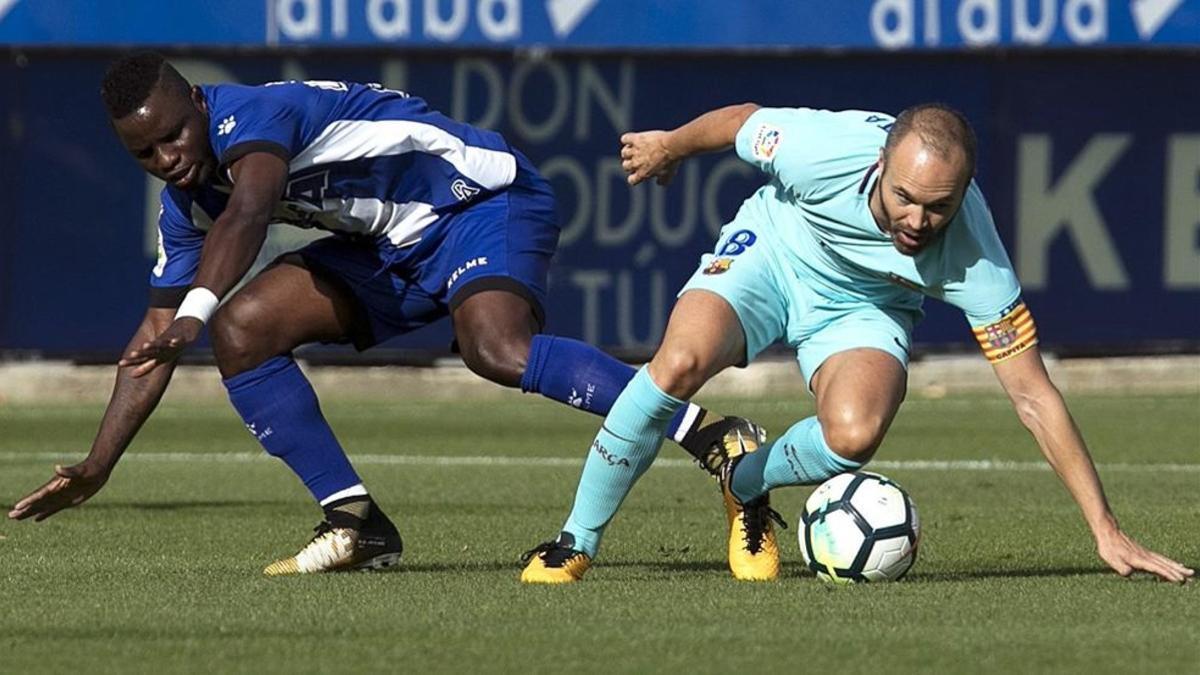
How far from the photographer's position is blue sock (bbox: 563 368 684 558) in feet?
23.3

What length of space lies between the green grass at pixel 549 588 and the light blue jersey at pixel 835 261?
71cm

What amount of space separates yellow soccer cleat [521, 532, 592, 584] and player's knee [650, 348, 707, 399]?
0.53 meters

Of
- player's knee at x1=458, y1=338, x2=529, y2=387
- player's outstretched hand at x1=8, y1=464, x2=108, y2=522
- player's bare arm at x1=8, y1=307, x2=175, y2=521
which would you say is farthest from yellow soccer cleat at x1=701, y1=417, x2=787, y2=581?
player's outstretched hand at x1=8, y1=464, x2=108, y2=522

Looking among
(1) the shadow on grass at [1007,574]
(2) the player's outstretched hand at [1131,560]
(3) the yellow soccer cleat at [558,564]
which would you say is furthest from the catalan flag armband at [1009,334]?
(3) the yellow soccer cleat at [558,564]

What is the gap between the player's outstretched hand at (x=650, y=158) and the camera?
287 inches

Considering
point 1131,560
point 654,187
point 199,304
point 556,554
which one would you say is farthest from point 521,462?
point 1131,560

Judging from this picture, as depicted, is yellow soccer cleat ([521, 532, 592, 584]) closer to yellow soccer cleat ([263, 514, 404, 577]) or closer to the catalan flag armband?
yellow soccer cleat ([263, 514, 404, 577])

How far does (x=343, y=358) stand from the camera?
1560 centimetres

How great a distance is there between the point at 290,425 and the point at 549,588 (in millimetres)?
1082

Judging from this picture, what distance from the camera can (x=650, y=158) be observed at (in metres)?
7.30

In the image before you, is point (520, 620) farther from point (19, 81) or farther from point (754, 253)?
point (19, 81)

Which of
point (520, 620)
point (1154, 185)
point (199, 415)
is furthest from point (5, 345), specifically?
point (520, 620)

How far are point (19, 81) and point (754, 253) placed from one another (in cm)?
880

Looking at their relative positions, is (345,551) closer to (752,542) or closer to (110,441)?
(110,441)
